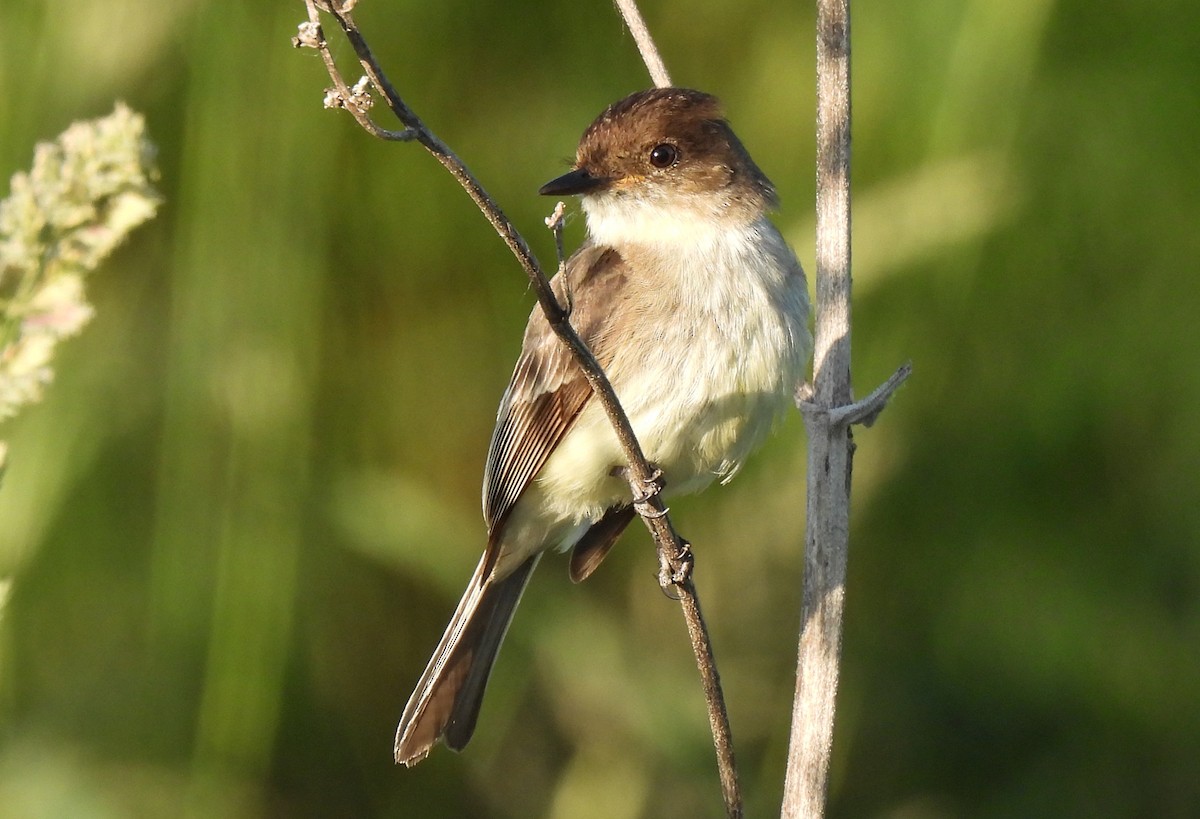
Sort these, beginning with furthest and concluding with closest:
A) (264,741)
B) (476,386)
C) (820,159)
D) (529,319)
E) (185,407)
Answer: (476,386) → (529,319) → (185,407) → (264,741) → (820,159)

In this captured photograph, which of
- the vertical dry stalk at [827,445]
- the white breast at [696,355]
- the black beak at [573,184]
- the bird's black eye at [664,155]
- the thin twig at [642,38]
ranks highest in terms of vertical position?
the bird's black eye at [664,155]

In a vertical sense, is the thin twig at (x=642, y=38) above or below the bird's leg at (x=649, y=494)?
above

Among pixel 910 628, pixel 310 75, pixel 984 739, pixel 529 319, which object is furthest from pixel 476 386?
pixel 984 739

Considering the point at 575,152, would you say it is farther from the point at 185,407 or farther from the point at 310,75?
the point at 185,407

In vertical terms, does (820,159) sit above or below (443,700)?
above

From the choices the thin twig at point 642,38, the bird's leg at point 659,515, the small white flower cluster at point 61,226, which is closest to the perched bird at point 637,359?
the bird's leg at point 659,515

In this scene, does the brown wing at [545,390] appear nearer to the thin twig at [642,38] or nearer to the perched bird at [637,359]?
the perched bird at [637,359]
